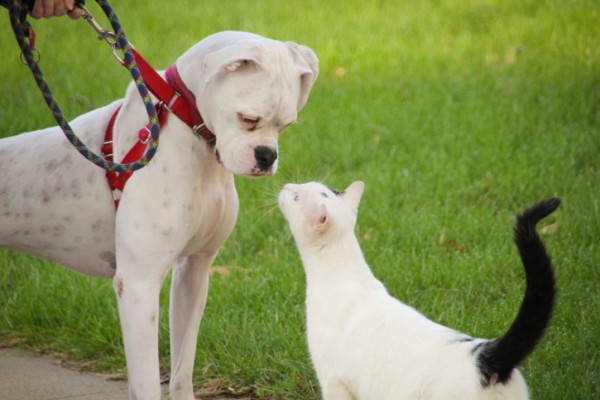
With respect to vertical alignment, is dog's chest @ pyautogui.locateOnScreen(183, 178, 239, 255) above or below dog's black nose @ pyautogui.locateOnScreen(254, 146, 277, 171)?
below

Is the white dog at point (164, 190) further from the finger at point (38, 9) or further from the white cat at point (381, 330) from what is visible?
Result: the finger at point (38, 9)

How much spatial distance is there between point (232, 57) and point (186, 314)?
1.26 meters

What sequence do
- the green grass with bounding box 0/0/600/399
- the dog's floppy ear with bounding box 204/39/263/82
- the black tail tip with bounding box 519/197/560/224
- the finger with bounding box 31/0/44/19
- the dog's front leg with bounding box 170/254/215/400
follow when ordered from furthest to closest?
the green grass with bounding box 0/0/600/399 → the dog's front leg with bounding box 170/254/215/400 → the finger with bounding box 31/0/44/19 → the dog's floppy ear with bounding box 204/39/263/82 → the black tail tip with bounding box 519/197/560/224

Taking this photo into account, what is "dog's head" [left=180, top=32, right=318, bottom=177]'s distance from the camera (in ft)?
11.0

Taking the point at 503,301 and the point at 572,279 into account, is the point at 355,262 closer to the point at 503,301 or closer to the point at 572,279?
the point at 503,301

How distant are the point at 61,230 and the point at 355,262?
1281mm

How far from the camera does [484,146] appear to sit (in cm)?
707

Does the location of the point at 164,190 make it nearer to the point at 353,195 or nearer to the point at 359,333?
the point at 353,195

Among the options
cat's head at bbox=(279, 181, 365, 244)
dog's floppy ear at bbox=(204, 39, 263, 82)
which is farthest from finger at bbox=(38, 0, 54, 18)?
cat's head at bbox=(279, 181, 365, 244)

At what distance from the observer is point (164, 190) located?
11.6 ft

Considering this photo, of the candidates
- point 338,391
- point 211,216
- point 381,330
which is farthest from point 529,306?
point 211,216

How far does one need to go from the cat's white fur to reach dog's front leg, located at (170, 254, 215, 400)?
54cm

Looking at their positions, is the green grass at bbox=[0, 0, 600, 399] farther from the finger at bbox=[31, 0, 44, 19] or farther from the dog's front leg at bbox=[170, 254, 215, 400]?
the finger at bbox=[31, 0, 44, 19]

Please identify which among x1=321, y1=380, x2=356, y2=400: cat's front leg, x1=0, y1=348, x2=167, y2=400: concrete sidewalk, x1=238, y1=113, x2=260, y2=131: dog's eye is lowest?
x1=0, y1=348, x2=167, y2=400: concrete sidewalk
